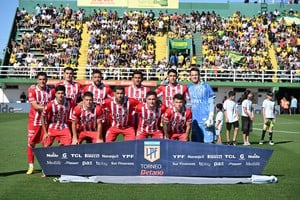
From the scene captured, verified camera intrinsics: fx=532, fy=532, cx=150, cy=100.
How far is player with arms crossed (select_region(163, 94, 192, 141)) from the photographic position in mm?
10797

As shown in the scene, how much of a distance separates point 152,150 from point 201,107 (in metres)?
1.98

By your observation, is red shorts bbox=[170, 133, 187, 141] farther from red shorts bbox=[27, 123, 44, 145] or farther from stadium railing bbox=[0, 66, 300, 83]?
stadium railing bbox=[0, 66, 300, 83]

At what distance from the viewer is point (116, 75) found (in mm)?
39344

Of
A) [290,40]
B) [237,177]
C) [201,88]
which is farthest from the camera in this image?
[290,40]

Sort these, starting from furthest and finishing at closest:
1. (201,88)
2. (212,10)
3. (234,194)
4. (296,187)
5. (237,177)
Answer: (212,10), (201,88), (237,177), (296,187), (234,194)

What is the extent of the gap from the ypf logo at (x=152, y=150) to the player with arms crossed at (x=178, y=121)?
0.84 m

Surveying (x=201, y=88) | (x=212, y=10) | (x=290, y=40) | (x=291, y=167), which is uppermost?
(x=212, y=10)

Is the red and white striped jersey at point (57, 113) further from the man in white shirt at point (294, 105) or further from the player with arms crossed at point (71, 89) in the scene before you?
the man in white shirt at point (294, 105)

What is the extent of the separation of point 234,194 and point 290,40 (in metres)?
37.5

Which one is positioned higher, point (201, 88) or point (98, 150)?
point (201, 88)

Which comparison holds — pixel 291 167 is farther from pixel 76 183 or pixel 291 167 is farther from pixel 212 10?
pixel 212 10

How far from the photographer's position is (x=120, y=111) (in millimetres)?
11117

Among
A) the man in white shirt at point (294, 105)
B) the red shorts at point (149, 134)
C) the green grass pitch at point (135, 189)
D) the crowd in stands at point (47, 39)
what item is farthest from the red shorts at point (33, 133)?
the man in white shirt at point (294, 105)

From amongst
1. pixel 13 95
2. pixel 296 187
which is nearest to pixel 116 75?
pixel 13 95
